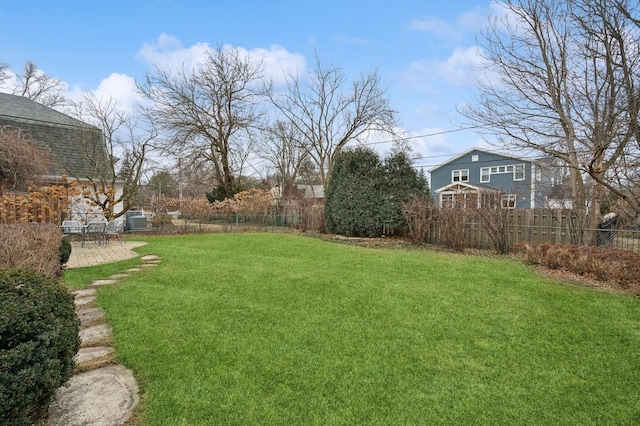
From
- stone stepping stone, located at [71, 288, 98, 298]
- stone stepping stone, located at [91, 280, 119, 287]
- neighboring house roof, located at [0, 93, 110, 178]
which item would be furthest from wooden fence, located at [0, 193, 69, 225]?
stone stepping stone, located at [71, 288, 98, 298]

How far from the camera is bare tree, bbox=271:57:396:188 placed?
2391cm

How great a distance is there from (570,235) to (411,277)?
5859mm

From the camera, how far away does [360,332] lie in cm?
356

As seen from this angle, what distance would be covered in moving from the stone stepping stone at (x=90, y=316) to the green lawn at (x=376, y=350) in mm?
107

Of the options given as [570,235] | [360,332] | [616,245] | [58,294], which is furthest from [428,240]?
[58,294]

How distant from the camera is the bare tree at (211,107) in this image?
2091 cm

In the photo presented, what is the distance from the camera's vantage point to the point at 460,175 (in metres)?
30.4

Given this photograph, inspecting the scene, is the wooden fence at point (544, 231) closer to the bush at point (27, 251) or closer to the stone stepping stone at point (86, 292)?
the stone stepping stone at point (86, 292)

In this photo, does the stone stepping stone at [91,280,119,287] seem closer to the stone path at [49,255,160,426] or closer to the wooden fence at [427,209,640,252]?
the stone path at [49,255,160,426]

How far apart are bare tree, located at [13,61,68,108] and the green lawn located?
26264 millimetres

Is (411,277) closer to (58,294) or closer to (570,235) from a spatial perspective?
(58,294)

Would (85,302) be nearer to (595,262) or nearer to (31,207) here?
(31,207)

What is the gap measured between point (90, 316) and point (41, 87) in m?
28.5

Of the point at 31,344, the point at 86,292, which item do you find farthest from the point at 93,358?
the point at 86,292
